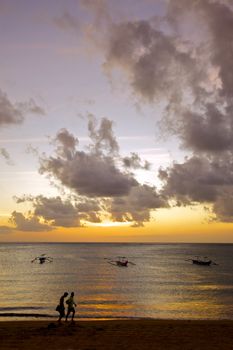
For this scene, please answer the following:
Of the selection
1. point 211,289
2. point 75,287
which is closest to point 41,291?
point 75,287

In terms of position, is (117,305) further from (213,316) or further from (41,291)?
(41,291)

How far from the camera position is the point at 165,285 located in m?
86.0
